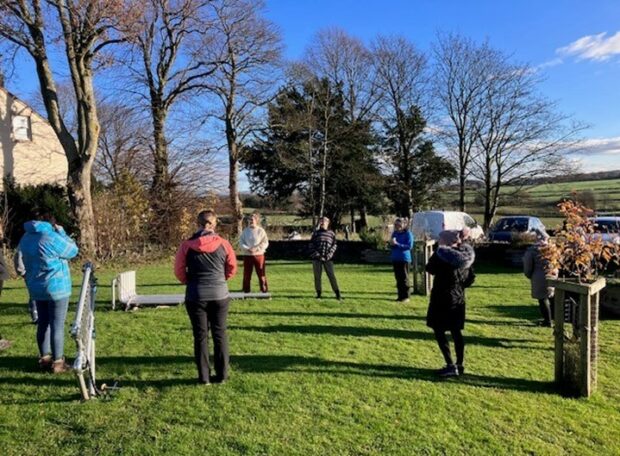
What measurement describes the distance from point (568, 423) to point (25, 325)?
7517 millimetres

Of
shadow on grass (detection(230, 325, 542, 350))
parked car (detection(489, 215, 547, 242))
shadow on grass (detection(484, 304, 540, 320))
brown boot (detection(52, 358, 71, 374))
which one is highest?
parked car (detection(489, 215, 547, 242))

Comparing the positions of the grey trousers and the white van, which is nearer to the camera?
the grey trousers

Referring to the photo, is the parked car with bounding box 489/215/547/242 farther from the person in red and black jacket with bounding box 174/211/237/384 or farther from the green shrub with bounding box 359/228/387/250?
the person in red and black jacket with bounding box 174/211/237/384

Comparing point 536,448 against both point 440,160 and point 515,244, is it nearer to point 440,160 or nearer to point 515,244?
point 515,244

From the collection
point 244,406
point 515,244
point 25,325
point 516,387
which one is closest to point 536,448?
point 516,387

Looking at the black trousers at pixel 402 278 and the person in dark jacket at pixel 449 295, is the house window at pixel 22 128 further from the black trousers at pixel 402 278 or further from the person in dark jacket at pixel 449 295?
the person in dark jacket at pixel 449 295

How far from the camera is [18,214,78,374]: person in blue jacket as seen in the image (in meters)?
5.33

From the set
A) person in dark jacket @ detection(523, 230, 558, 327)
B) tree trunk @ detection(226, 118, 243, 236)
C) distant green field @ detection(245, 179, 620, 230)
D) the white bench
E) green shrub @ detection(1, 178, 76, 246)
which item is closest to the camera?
person in dark jacket @ detection(523, 230, 558, 327)

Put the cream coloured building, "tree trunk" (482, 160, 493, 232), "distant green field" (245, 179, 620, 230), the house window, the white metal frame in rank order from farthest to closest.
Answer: "tree trunk" (482, 160, 493, 232) < "distant green field" (245, 179, 620, 230) < the house window < the cream coloured building < the white metal frame

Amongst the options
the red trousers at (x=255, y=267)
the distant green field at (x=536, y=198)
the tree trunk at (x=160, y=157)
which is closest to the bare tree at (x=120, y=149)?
the tree trunk at (x=160, y=157)

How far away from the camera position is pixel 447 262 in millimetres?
5594

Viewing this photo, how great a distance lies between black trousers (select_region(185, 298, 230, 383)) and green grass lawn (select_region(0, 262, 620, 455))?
201 millimetres

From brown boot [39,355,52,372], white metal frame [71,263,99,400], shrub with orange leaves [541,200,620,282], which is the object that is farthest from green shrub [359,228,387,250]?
white metal frame [71,263,99,400]

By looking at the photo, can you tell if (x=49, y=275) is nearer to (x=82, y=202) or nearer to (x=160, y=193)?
(x=82, y=202)
